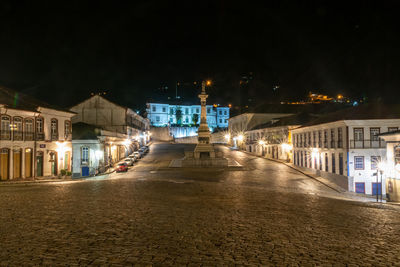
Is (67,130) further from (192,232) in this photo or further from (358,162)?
(358,162)

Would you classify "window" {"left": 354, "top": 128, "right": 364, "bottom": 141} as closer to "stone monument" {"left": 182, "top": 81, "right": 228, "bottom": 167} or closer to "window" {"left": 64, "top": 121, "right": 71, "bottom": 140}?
"stone monument" {"left": 182, "top": 81, "right": 228, "bottom": 167}

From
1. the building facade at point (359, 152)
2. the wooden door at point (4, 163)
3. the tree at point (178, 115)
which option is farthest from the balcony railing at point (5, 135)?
the tree at point (178, 115)

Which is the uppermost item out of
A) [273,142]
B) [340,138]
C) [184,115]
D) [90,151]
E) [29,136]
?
[184,115]

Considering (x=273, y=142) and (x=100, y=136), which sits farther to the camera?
(x=273, y=142)

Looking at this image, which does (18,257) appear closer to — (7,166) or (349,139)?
(7,166)

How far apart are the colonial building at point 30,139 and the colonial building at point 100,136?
129cm

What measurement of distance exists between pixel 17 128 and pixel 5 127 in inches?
40.6

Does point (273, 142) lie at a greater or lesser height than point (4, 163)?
greater

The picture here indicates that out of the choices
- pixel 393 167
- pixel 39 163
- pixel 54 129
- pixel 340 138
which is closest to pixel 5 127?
pixel 39 163

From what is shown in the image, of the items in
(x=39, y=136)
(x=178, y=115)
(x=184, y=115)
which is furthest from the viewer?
(x=184, y=115)

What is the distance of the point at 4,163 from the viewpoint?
24.6 m

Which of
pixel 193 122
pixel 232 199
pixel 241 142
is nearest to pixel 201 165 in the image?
pixel 232 199

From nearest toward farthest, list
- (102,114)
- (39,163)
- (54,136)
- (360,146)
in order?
1. (39,163)
2. (360,146)
3. (54,136)
4. (102,114)

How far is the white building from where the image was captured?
99.4 meters
